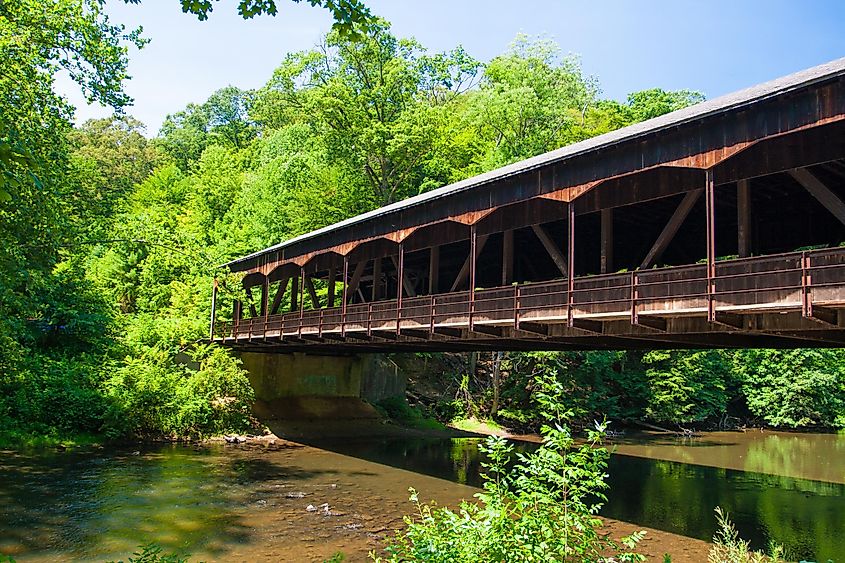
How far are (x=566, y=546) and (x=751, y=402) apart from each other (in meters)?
38.7

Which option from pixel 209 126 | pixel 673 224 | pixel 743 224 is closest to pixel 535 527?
pixel 743 224

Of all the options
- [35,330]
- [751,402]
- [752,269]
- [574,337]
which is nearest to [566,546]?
[752,269]

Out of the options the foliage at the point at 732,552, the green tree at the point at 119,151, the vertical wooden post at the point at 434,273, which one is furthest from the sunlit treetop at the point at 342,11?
the green tree at the point at 119,151

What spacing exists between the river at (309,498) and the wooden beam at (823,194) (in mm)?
6247

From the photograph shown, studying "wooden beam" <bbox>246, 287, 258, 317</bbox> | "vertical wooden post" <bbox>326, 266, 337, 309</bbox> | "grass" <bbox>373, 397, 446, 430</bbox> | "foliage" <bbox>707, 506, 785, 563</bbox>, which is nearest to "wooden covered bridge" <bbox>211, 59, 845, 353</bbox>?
"vertical wooden post" <bbox>326, 266, 337, 309</bbox>

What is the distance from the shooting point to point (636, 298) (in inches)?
486

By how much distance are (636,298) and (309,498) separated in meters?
9.30

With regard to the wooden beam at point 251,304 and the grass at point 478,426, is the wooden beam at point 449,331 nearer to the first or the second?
the grass at point 478,426

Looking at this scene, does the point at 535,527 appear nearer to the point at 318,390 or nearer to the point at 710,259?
the point at 710,259

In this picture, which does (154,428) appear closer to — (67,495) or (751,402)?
(67,495)

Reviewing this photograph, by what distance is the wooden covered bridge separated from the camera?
1091 cm

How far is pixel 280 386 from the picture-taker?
30.3 m

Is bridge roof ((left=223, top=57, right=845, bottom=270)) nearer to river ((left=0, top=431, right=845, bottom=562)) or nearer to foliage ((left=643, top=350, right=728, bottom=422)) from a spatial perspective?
river ((left=0, top=431, right=845, bottom=562))

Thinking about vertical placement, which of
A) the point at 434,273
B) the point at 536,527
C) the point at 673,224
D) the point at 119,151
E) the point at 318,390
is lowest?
the point at 318,390
